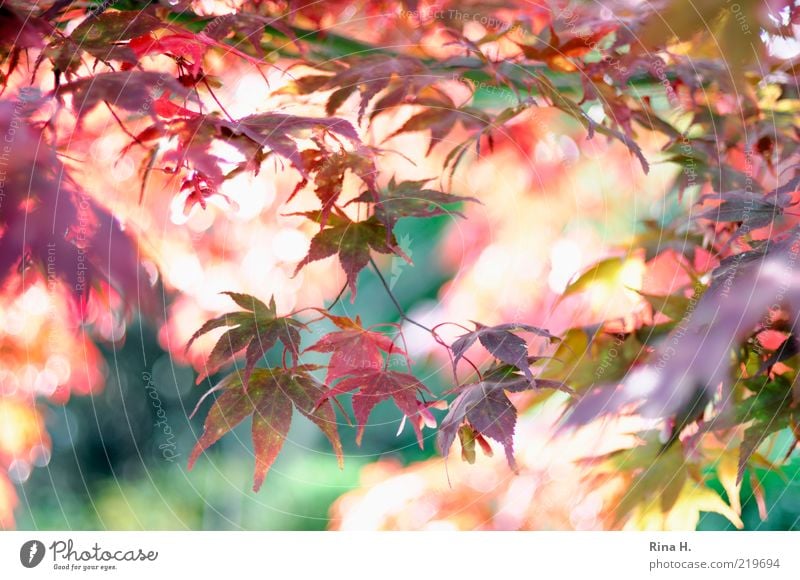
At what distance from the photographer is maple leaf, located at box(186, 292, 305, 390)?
0.50 m

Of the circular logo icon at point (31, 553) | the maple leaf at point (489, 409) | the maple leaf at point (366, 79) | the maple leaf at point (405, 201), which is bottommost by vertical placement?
the circular logo icon at point (31, 553)

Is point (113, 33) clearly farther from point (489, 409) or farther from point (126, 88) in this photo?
point (489, 409)

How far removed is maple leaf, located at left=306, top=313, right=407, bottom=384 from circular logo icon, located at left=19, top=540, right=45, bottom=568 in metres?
0.23

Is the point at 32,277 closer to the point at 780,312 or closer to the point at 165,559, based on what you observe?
the point at 165,559

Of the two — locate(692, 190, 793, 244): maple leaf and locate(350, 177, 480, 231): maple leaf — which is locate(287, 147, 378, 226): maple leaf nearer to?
locate(350, 177, 480, 231): maple leaf

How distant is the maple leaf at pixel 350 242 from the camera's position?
50 cm

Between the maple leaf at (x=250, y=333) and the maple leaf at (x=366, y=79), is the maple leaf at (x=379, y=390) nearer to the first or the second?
the maple leaf at (x=250, y=333)

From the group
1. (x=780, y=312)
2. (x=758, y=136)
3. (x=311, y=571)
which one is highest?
(x=758, y=136)

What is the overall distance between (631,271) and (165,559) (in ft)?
1.24

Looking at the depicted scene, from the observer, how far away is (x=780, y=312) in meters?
0.52

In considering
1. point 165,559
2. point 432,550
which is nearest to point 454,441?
point 432,550

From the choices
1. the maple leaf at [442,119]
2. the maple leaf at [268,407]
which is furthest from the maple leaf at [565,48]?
the maple leaf at [268,407]

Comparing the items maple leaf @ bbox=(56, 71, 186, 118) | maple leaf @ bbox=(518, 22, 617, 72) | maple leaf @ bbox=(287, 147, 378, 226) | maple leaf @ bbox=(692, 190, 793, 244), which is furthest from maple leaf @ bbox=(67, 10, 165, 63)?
maple leaf @ bbox=(692, 190, 793, 244)

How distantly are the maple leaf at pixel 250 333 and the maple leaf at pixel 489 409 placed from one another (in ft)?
0.37
